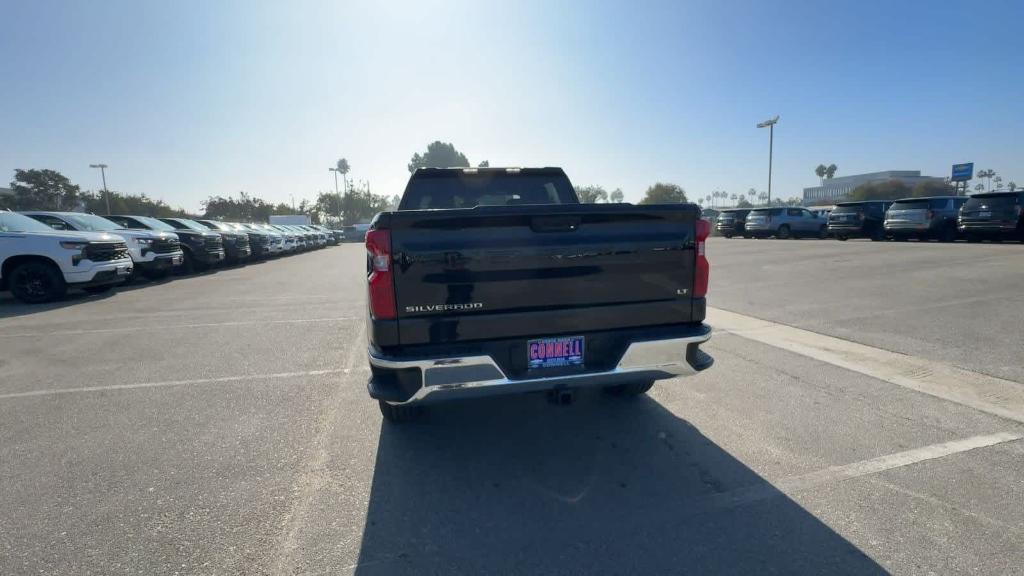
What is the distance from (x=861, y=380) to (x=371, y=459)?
4297mm

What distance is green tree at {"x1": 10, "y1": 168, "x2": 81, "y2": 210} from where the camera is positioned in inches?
2272

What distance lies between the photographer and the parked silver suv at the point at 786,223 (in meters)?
24.9

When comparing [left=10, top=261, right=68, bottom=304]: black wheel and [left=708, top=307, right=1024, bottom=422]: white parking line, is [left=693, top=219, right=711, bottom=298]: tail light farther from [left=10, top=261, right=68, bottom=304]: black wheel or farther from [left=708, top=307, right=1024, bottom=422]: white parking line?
[left=10, top=261, right=68, bottom=304]: black wheel

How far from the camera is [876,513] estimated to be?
8.25 feet

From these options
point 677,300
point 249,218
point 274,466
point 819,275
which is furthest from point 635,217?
point 249,218

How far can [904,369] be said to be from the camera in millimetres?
4645

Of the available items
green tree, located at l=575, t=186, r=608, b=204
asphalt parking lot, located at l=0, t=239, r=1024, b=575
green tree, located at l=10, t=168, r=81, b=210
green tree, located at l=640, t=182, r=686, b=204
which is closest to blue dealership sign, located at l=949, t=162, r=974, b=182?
green tree, located at l=640, t=182, r=686, b=204

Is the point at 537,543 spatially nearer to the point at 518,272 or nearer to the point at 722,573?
the point at 722,573

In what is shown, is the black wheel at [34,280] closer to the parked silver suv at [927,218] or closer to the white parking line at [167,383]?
the white parking line at [167,383]

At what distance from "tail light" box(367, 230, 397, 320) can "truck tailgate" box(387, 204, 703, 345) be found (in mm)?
44

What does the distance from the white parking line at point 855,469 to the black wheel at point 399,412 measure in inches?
80.5

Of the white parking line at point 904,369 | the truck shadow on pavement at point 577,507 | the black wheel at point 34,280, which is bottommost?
the truck shadow on pavement at point 577,507

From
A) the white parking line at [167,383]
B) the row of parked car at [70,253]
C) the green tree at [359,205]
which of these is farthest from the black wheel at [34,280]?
the green tree at [359,205]

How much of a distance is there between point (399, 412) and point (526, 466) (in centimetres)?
102
